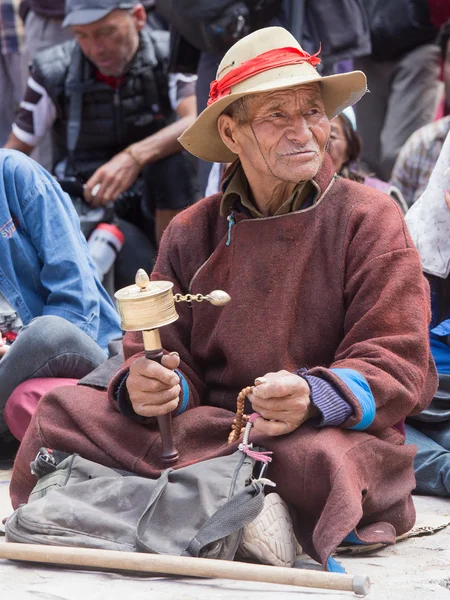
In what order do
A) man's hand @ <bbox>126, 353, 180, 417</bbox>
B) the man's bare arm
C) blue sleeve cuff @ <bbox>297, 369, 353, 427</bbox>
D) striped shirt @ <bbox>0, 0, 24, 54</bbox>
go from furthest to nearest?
striped shirt @ <bbox>0, 0, 24, 54</bbox>
the man's bare arm
man's hand @ <bbox>126, 353, 180, 417</bbox>
blue sleeve cuff @ <bbox>297, 369, 353, 427</bbox>

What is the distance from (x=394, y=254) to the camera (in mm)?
3262

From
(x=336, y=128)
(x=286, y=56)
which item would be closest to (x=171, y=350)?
(x=286, y=56)

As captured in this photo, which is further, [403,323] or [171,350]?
[171,350]

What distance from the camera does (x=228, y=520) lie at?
9.62 ft

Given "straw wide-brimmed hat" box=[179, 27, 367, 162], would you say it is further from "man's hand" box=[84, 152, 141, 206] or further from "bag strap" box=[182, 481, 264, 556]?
"man's hand" box=[84, 152, 141, 206]

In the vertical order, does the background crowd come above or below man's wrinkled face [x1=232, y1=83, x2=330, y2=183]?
below

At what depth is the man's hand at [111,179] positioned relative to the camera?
6133mm

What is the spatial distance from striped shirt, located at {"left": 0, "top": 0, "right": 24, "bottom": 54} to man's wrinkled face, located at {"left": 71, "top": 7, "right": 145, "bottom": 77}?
148 cm

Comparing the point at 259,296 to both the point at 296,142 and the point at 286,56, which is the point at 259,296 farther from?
the point at 286,56

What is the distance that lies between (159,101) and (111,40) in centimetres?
41

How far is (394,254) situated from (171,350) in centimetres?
76

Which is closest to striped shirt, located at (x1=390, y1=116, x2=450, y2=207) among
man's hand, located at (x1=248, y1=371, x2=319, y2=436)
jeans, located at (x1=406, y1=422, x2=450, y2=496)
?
jeans, located at (x1=406, y1=422, x2=450, y2=496)

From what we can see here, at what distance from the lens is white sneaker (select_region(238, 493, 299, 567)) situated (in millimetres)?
2963

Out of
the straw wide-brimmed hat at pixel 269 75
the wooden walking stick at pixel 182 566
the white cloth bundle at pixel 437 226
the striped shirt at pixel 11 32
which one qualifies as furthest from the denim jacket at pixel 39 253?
the striped shirt at pixel 11 32
